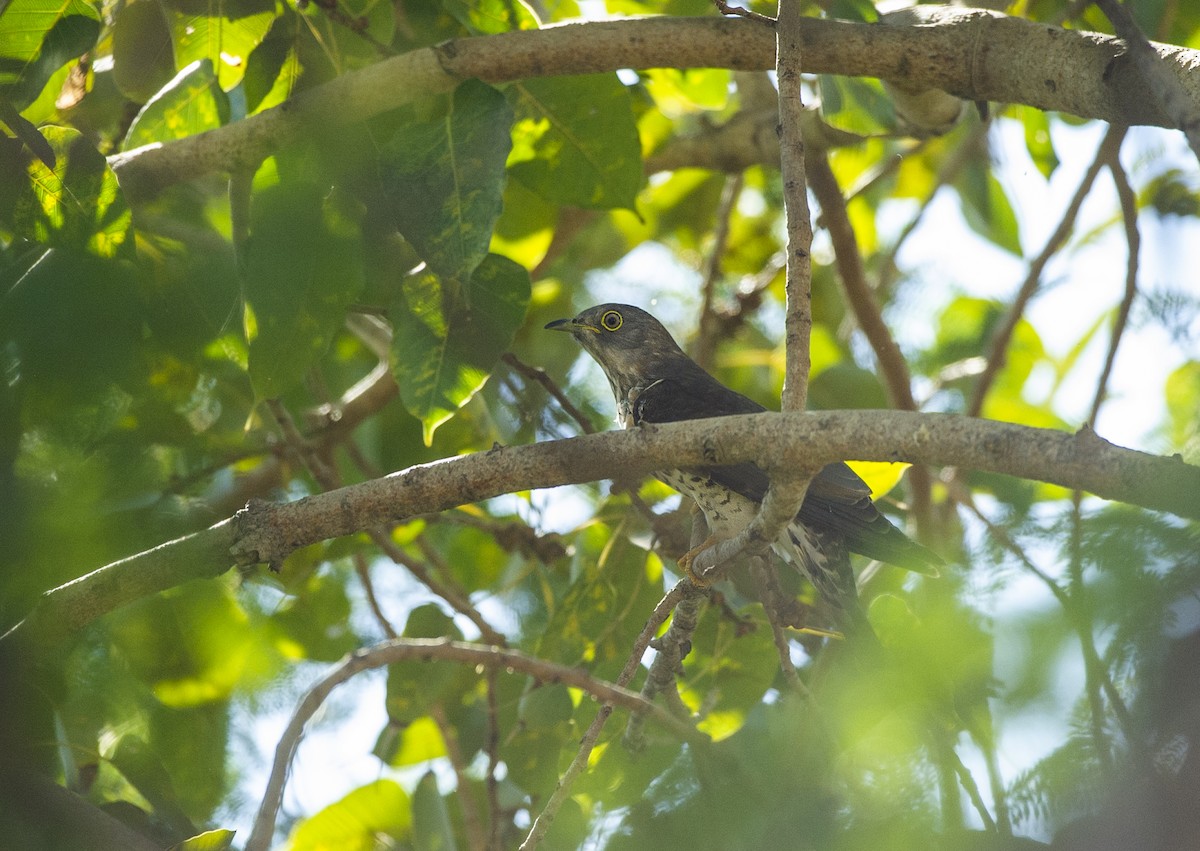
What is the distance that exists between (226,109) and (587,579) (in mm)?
2201

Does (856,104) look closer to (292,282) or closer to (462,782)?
(292,282)

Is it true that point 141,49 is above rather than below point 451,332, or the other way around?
above

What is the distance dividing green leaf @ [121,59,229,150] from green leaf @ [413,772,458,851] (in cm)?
252

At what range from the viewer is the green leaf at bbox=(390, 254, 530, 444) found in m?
3.41

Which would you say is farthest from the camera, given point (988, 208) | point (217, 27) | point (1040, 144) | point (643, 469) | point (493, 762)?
point (988, 208)

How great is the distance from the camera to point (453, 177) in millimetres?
3322

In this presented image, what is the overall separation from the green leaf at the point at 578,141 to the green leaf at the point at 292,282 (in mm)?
989

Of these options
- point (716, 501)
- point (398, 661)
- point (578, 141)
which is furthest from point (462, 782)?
point (578, 141)

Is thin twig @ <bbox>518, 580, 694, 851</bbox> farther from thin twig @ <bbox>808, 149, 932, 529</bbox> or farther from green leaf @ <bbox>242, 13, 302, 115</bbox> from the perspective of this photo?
thin twig @ <bbox>808, 149, 932, 529</bbox>

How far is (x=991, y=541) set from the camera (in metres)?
2.82

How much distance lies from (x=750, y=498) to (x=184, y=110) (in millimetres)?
2553

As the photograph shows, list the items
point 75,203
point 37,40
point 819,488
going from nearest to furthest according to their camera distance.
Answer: point 75,203
point 37,40
point 819,488

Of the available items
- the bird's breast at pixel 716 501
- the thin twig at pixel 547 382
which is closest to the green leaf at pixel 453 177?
the thin twig at pixel 547 382

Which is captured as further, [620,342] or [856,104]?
[620,342]
